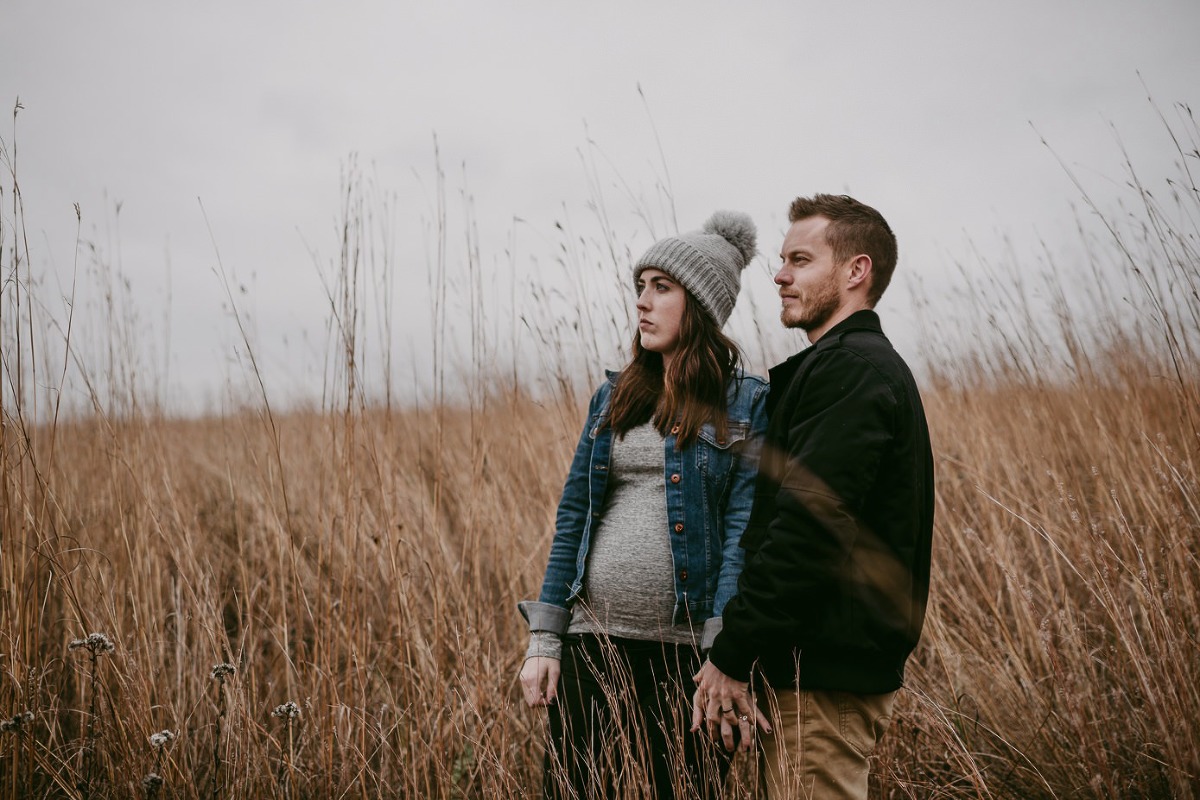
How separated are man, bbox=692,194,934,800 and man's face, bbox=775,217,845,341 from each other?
80 mm

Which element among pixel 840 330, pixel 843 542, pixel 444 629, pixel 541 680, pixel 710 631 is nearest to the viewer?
pixel 843 542

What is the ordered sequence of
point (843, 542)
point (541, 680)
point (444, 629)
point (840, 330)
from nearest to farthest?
point (843, 542) → point (840, 330) → point (541, 680) → point (444, 629)

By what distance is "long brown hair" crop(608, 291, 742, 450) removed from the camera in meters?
1.45

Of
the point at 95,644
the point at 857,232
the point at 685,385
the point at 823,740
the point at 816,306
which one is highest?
the point at 857,232

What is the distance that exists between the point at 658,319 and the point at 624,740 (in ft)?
2.96

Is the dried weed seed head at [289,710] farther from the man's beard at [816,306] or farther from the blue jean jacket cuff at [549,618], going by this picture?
the man's beard at [816,306]

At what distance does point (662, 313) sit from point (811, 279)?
36cm

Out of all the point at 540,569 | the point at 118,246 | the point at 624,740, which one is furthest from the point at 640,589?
the point at 118,246

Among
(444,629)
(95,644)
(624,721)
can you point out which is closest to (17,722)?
(95,644)

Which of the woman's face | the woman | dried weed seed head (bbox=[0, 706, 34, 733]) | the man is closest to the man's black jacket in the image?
the man

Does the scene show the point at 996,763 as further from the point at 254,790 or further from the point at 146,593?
the point at 146,593

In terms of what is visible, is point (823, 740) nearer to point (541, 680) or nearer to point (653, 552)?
point (653, 552)

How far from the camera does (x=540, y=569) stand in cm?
242

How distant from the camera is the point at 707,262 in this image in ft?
5.05
